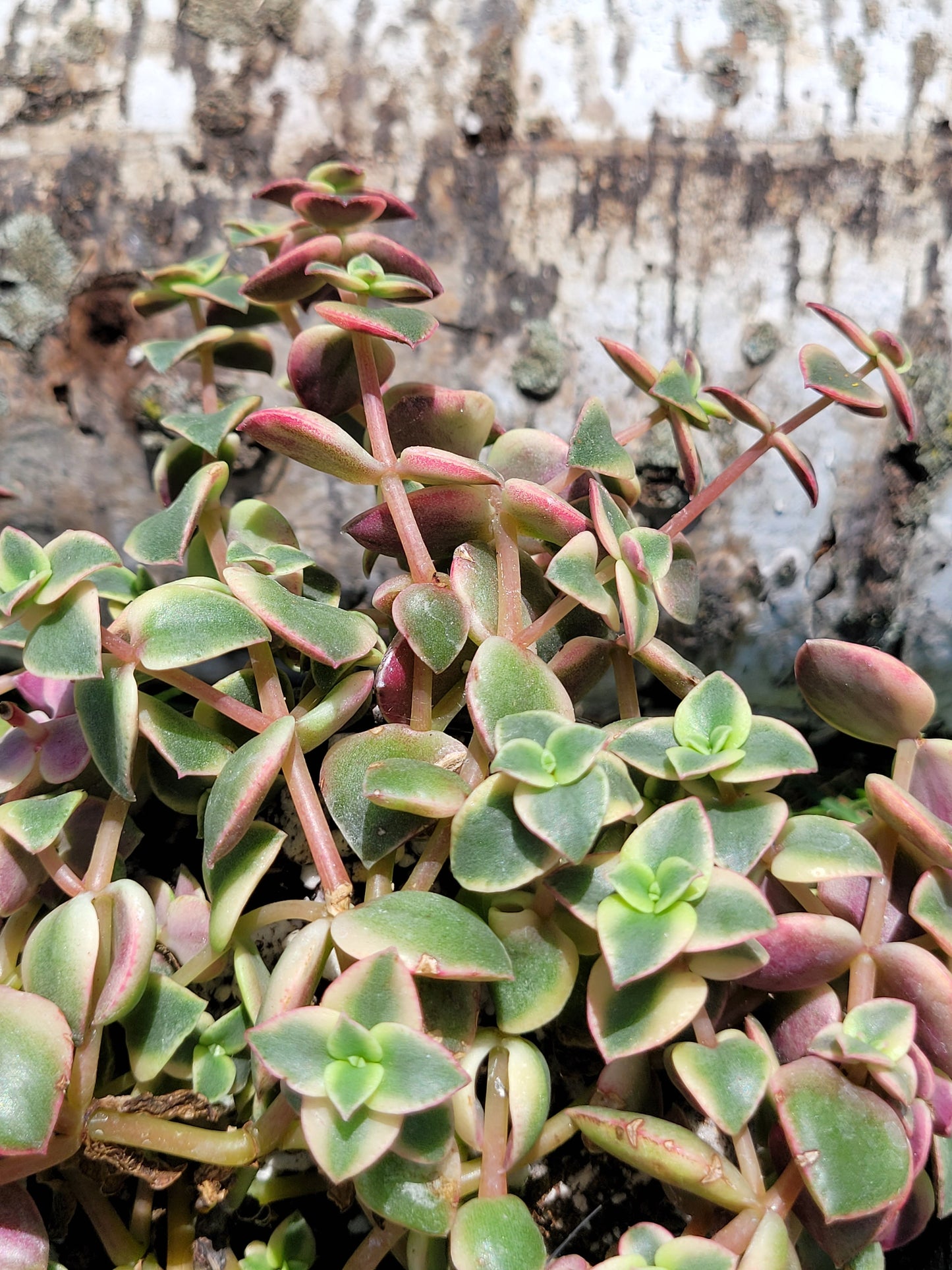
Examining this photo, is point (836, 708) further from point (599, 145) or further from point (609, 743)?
point (599, 145)

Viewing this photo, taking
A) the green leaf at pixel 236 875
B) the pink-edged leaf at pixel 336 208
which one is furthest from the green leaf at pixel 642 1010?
the pink-edged leaf at pixel 336 208

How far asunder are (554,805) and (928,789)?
14.2 inches

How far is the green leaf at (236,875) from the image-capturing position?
27.7 inches

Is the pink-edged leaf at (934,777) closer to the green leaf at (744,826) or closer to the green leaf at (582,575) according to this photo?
A: the green leaf at (744,826)

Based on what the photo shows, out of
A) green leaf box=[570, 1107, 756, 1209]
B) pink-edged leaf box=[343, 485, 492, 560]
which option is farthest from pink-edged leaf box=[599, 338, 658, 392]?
green leaf box=[570, 1107, 756, 1209]

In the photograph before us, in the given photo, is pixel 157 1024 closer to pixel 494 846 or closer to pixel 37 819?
pixel 37 819

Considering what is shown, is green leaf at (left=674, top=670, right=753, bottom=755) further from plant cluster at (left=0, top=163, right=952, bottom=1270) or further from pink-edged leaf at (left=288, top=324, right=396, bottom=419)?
pink-edged leaf at (left=288, top=324, right=396, bottom=419)

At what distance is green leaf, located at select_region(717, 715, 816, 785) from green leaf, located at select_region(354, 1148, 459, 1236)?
35cm

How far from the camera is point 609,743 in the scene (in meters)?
0.75

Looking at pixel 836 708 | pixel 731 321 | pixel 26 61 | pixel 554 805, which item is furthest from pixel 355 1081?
pixel 26 61

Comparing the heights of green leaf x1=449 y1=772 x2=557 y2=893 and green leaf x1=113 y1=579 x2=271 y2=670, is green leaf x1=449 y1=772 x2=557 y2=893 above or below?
below

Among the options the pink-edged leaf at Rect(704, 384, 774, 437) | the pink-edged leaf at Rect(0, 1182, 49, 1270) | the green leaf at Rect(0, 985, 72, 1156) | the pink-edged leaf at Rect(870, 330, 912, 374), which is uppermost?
the pink-edged leaf at Rect(870, 330, 912, 374)

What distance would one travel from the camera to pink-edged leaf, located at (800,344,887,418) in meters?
0.86

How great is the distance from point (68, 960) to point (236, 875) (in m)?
0.13
